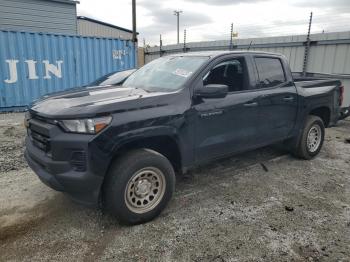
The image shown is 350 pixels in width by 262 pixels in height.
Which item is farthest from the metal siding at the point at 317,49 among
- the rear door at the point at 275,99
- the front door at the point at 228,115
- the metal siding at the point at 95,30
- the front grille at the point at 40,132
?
the metal siding at the point at 95,30

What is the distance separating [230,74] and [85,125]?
2.15 meters

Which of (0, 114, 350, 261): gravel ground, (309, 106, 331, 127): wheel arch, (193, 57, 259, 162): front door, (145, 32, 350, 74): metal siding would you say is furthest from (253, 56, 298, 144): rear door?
(145, 32, 350, 74): metal siding

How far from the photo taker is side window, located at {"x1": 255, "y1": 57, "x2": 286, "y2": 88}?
428 centimetres

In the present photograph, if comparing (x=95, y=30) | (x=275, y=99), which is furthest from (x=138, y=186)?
(x=95, y=30)

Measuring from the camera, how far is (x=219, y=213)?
3.44 meters

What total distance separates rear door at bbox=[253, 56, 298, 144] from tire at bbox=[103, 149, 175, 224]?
1.79 metres

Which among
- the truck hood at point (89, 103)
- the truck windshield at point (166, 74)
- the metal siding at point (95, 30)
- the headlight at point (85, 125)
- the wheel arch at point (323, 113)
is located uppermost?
the metal siding at point (95, 30)

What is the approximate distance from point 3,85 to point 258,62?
8.40 metres

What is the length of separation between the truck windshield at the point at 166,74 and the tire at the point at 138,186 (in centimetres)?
89

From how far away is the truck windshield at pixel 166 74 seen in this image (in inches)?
139

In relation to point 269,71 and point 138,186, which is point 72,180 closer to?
point 138,186

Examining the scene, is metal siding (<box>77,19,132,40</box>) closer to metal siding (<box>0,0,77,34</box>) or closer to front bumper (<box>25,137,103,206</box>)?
metal siding (<box>0,0,77,34</box>)

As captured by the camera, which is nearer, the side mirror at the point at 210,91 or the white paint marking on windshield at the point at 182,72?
the side mirror at the point at 210,91

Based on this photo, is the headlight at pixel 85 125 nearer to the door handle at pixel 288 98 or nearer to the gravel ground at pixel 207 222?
the gravel ground at pixel 207 222
